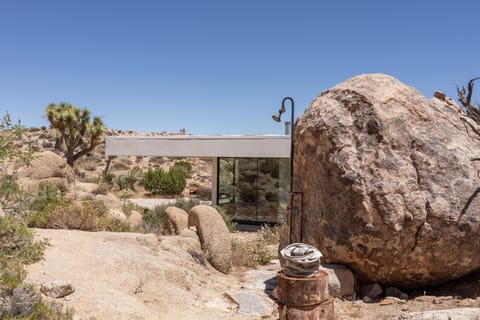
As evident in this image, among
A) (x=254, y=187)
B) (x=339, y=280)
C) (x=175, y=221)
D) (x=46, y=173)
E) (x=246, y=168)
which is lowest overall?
(x=339, y=280)

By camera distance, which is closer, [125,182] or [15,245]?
[15,245]

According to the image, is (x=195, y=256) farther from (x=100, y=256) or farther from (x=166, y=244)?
(x=100, y=256)

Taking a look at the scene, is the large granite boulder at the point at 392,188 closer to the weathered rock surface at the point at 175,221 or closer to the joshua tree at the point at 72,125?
the weathered rock surface at the point at 175,221

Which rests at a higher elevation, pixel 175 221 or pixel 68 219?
pixel 68 219

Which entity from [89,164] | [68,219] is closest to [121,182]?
[89,164]

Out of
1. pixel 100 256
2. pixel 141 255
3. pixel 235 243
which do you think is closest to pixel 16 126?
pixel 100 256

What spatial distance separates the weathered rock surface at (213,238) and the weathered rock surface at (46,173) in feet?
26.8

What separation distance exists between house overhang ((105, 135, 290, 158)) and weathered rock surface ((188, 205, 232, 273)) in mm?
6636

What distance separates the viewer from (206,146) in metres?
17.7

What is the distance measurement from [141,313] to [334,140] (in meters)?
4.40

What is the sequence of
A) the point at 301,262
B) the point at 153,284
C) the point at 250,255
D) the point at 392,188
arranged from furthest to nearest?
the point at 250,255
the point at 392,188
the point at 153,284
the point at 301,262

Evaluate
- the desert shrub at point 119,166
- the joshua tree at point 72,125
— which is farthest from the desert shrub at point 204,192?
the desert shrub at point 119,166

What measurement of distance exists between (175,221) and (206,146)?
708 cm

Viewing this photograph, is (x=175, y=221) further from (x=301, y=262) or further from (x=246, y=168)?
(x=246, y=168)
